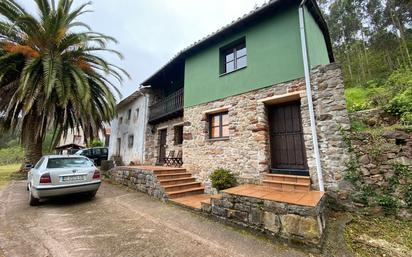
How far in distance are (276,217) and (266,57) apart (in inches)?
193

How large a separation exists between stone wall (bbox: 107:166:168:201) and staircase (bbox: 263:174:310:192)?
3246 mm

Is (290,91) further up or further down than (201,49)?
further down

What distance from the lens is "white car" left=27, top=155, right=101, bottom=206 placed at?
494cm

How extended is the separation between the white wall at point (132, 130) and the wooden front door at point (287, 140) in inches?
327

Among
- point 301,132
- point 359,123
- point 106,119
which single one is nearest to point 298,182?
point 301,132

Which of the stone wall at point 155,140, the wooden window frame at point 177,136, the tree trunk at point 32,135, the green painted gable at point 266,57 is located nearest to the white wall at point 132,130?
the stone wall at point 155,140

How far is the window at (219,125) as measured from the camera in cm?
→ 732

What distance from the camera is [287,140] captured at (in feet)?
19.5

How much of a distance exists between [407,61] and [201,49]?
54.8 ft

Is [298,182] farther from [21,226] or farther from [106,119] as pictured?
[106,119]

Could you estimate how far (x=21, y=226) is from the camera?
3904mm

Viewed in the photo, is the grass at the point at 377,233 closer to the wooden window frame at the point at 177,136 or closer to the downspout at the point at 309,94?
the downspout at the point at 309,94

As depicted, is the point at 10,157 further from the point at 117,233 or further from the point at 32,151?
the point at 117,233

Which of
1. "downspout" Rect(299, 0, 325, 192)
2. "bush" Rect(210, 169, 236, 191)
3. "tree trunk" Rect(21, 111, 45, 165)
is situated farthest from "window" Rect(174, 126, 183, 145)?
"downspout" Rect(299, 0, 325, 192)
